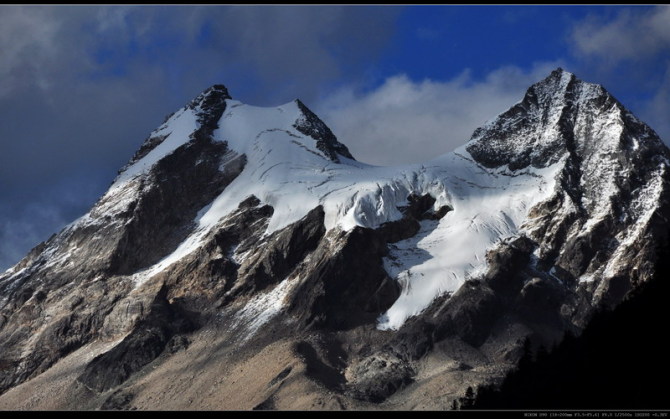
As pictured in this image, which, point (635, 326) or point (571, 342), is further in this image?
point (571, 342)
